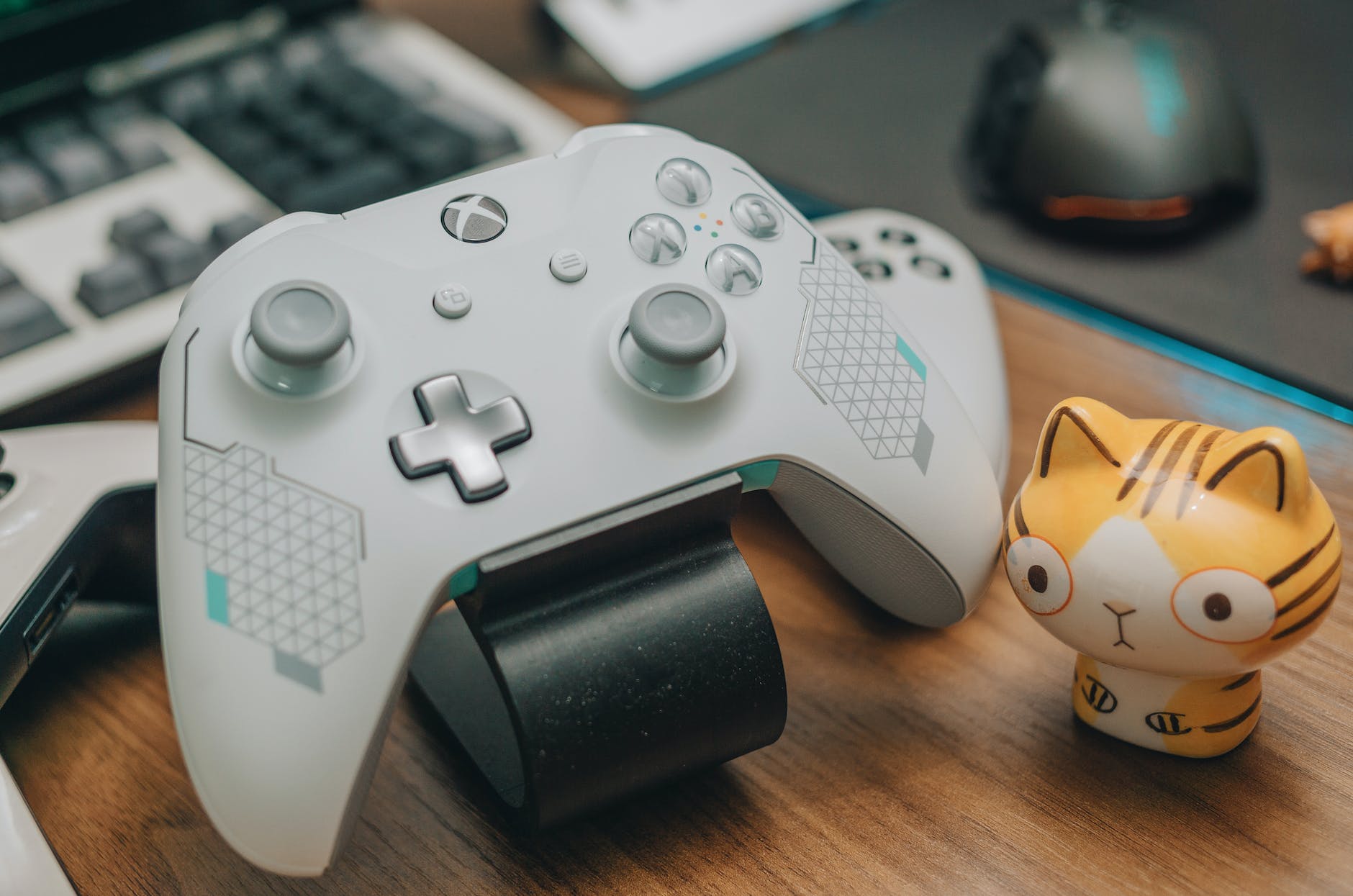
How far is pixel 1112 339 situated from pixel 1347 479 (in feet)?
0.42

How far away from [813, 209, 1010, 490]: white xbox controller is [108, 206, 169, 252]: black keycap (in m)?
0.33

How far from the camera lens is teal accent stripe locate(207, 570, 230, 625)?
1.02ft

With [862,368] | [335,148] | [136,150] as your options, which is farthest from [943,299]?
[136,150]

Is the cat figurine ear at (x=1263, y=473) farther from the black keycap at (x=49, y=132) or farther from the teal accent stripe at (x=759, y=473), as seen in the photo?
the black keycap at (x=49, y=132)

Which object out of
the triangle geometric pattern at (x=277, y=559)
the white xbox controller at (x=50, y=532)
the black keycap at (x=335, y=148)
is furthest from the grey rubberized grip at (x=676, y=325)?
the black keycap at (x=335, y=148)

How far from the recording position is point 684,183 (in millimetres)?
384

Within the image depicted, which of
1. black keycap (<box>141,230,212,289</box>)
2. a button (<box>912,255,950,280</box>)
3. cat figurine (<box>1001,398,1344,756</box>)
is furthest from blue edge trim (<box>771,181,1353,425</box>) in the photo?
black keycap (<box>141,230,212,289</box>)

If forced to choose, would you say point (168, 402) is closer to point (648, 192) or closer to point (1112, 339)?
point (648, 192)

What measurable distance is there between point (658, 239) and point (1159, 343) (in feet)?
1.04

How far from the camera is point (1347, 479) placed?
19.0 inches

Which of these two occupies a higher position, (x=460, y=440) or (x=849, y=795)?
(x=460, y=440)

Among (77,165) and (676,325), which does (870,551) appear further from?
(77,165)

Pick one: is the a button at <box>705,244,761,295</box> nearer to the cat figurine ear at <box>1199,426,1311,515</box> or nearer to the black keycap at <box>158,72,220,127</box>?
the cat figurine ear at <box>1199,426,1311,515</box>

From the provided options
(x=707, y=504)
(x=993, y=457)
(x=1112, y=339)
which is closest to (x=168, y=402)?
(x=707, y=504)
